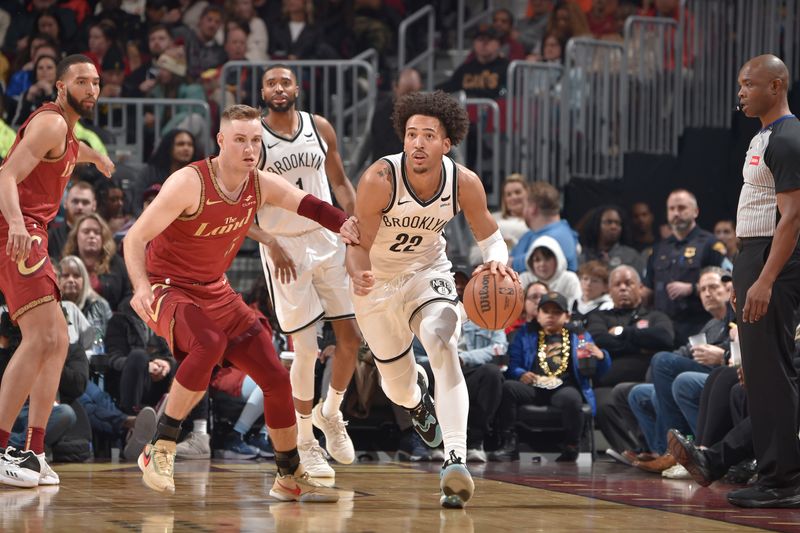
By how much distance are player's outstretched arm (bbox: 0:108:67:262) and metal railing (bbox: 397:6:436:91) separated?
Answer: 22.7 feet

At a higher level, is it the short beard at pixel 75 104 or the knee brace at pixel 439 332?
the short beard at pixel 75 104

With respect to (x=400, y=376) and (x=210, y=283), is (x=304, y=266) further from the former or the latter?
(x=210, y=283)

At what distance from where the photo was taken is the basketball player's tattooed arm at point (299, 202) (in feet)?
20.2

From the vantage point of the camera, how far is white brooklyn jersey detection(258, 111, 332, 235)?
7254 mm

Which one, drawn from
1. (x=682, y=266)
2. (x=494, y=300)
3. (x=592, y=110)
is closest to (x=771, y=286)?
(x=494, y=300)

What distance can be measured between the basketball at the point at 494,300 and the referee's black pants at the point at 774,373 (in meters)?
1.12

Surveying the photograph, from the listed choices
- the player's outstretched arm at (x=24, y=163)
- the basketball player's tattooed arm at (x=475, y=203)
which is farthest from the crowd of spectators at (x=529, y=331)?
the player's outstretched arm at (x=24, y=163)

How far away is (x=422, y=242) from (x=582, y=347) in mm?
3414

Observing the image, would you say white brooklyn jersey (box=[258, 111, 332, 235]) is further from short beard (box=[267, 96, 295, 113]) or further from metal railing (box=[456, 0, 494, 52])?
metal railing (box=[456, 0, 494, 52])

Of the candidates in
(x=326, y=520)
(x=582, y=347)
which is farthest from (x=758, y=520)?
(x=582, y=347)

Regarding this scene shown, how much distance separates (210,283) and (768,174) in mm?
2731

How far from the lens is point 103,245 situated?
9.83 metres

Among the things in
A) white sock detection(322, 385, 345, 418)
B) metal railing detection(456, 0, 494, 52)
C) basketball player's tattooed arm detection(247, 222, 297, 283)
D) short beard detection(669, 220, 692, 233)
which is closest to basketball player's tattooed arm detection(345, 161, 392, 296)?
basketball player's tattooed arm detection(247, 222, 297, 283)

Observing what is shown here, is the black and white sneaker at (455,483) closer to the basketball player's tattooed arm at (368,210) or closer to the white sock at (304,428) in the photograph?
the basketball player's tattooed arm at (368,210)
